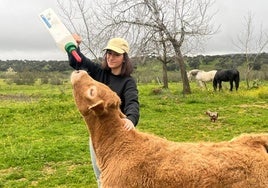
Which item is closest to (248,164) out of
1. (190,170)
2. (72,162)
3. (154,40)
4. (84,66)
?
(190,170)

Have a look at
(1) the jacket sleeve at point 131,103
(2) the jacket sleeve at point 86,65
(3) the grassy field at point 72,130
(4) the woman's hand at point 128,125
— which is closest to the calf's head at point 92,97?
(4) the woman's hand at point 128,125

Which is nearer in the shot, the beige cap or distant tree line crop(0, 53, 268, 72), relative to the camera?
the beige cap

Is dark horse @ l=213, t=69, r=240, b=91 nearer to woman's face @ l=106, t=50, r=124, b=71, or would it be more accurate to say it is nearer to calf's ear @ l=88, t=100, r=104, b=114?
woman's face @ l=106, t=50, r=124, b=71

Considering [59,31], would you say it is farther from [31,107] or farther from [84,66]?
[31,107]

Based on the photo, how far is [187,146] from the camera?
11.9 ft

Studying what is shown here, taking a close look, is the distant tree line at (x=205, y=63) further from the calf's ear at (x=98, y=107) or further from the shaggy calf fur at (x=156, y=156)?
the calf's ear at (x=98, y=107)

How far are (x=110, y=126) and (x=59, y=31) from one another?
154 centimetres

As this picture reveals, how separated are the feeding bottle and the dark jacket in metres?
0.18

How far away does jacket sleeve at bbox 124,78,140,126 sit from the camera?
4.21m

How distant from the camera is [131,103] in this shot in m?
4.46

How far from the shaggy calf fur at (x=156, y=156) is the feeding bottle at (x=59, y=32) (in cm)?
96

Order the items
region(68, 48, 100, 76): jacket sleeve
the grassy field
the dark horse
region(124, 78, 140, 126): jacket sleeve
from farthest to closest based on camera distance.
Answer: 1. the dark horse
2. the grassy field
3. region(68, 48, 100, 76): jacket sleeve
4. region(124, 78, 140, 126): jacket sleeve

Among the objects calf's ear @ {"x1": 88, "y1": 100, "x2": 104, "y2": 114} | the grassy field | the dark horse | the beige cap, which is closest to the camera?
calf's ear @ {"x1": 88, "y1": 100, "x2": 104, "y2": 114}

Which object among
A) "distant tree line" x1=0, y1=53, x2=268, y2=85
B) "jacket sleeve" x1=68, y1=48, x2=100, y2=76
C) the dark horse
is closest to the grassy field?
"jacket sleeve" x1=68, y1=48, x2=100, y2=76
